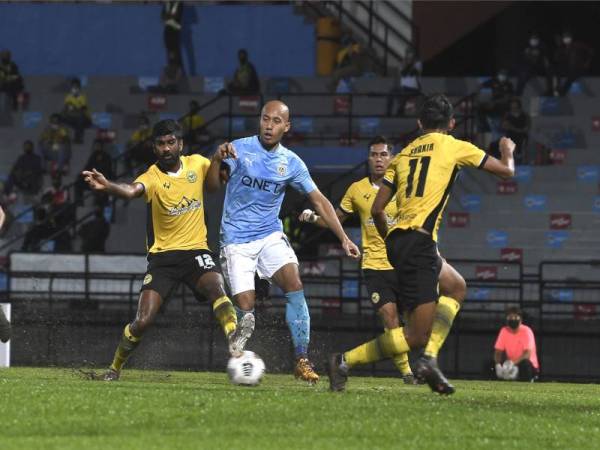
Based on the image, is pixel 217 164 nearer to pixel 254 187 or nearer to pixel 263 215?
pixel 254 187

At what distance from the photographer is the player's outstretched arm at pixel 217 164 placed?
14.2 m

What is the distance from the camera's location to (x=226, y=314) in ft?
48.4

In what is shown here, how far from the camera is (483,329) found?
78.5ft

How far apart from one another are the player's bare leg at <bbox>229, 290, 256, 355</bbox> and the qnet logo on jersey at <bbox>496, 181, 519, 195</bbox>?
15.9m

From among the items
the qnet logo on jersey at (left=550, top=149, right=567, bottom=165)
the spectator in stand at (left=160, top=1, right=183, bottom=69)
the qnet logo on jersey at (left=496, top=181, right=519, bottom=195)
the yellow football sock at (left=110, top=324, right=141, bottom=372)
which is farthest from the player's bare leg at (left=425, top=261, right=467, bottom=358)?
the spectator in stand at (left=160, top=1, right=183, bottom=69)

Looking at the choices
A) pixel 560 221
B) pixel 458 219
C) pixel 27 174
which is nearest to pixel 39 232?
pixel 27 174

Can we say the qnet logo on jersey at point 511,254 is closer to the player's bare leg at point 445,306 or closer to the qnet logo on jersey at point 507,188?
the qnet logo on jersey at point 507,188

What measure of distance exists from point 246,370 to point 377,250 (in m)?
3.73

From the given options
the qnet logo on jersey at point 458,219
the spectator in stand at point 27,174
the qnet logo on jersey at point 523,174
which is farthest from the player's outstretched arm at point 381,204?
the spectator in stand at point 27,174

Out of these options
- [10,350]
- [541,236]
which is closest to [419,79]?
[541,236]

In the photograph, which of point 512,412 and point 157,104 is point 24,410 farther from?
point 157,104

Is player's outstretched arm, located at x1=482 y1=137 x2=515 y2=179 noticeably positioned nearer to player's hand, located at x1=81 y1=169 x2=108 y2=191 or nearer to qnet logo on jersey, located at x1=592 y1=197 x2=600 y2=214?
player's hand, located at x1=81 y1=169 x2=108 y2=191

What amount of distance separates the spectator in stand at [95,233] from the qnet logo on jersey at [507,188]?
7.48 meters

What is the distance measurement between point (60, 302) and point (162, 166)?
9.88 m
